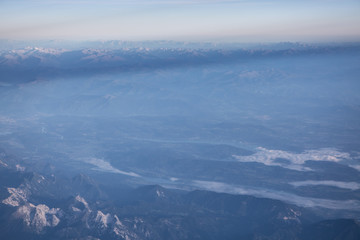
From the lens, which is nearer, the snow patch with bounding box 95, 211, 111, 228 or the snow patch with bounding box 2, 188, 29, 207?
the snow patch with bounding box 95, 211, 111, 228

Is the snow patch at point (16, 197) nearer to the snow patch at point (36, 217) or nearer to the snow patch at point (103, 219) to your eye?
the snow patch at point (36, 217)

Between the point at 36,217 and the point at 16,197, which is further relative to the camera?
the point at 16,197

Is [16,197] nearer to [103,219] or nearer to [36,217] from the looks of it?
[36,217]

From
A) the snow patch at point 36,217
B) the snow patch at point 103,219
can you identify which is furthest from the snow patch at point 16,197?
the snow patch at point 103,219

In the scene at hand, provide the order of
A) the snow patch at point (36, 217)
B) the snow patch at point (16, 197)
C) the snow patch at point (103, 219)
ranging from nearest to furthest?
the snow patch at point (36, 217), the snow patch at point (103, 219), the snow patch at point (16, 197)

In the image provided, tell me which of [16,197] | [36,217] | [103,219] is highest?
[16,197]

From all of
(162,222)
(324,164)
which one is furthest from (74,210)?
(324,164)

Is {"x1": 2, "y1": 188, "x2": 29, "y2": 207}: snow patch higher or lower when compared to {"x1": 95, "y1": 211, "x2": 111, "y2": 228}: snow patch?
higher

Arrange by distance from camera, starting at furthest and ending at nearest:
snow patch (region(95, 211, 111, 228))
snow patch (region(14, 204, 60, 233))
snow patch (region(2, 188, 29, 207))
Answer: snow patch (region(2, 188, 29, 207)) < snow patch (region(95, 211, 111, 228)) < snow patch (region(14, 204, 60, 233))

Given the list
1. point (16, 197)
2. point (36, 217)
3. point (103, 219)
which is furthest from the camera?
point (16, 197)

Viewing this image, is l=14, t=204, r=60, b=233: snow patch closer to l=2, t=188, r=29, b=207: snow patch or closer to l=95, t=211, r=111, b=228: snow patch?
l=2, t=188, r=29, b=207: snow patch

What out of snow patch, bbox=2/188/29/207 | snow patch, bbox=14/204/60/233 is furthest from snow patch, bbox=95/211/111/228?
snow patch, bbox=2/188/29/207

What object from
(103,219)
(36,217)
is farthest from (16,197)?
(103,219)
